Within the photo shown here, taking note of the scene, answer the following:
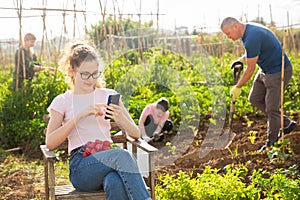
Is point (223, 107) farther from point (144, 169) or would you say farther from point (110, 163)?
point (110, 163)

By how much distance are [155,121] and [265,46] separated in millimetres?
1356

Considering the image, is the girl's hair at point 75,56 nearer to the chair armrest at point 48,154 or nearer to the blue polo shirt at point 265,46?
the chair armrest at point 48,154

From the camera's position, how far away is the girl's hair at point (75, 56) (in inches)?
121

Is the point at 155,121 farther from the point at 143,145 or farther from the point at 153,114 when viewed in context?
the point at 143,145

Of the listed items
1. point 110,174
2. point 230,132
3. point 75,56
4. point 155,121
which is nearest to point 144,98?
point 155,121

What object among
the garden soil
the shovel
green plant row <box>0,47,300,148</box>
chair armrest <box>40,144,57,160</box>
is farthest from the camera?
green plant row <box>0,47,300,148</box>

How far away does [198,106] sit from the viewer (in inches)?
228

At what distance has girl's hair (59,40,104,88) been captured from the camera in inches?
121

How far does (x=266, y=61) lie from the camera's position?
5.07 meters

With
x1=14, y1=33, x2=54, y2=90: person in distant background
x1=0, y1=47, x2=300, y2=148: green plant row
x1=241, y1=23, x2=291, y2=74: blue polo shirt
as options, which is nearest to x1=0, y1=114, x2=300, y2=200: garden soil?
x1=0, y1=47, x2=300, y2=148: green plant row

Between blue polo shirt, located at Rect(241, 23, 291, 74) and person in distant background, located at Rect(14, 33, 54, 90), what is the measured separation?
298cm

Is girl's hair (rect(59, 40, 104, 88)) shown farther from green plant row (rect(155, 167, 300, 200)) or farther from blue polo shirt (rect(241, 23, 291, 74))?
blue polo shirt (rect(241, 23, 291, 74))

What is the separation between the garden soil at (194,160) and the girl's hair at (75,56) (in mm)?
1366

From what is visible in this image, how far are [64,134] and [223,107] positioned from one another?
132 inches
